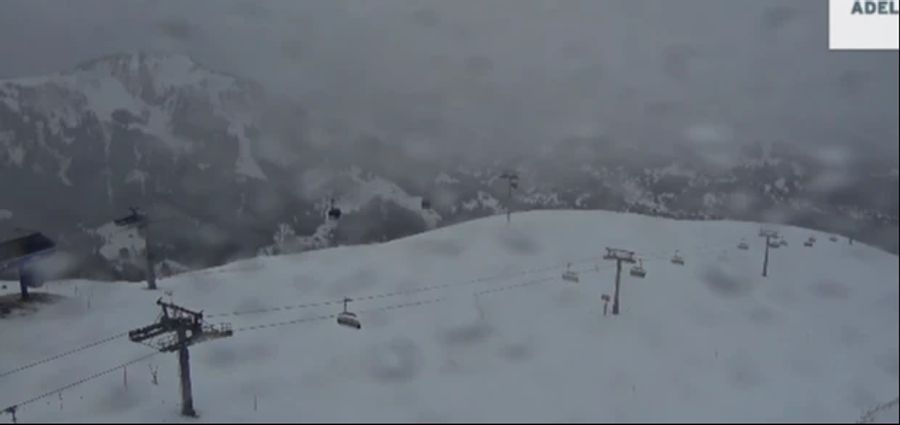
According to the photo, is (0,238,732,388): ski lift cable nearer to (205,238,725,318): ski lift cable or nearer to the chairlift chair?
(205,238,725,318): ski lift cable

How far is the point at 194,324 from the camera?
10.1 m

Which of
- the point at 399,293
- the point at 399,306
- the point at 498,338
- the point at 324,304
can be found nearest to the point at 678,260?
the point at 498,338

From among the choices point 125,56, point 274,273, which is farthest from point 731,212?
point 125,56

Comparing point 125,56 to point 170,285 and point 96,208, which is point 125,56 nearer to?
point 96,208

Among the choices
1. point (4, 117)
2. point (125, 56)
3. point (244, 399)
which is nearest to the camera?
point (244, 399)

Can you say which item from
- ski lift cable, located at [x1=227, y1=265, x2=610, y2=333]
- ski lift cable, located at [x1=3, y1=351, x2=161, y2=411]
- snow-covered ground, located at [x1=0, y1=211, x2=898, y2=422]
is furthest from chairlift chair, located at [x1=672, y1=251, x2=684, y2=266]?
ski lift cable, located at [x1=3, y1=351, x2=161, y2=411]

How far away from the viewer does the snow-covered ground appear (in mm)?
8750

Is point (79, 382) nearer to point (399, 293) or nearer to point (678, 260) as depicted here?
point (399, 293)

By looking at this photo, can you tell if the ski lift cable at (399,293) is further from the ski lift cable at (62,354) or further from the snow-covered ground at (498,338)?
the ski lift cable at (62,354)

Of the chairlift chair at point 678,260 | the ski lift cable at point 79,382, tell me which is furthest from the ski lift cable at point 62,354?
the chairlift chair at point 678,260

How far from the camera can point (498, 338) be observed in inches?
471

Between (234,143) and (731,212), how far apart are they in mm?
100583

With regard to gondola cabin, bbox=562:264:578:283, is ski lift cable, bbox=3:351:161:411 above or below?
below

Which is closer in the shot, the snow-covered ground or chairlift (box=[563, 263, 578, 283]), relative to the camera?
the snow-covered ground
